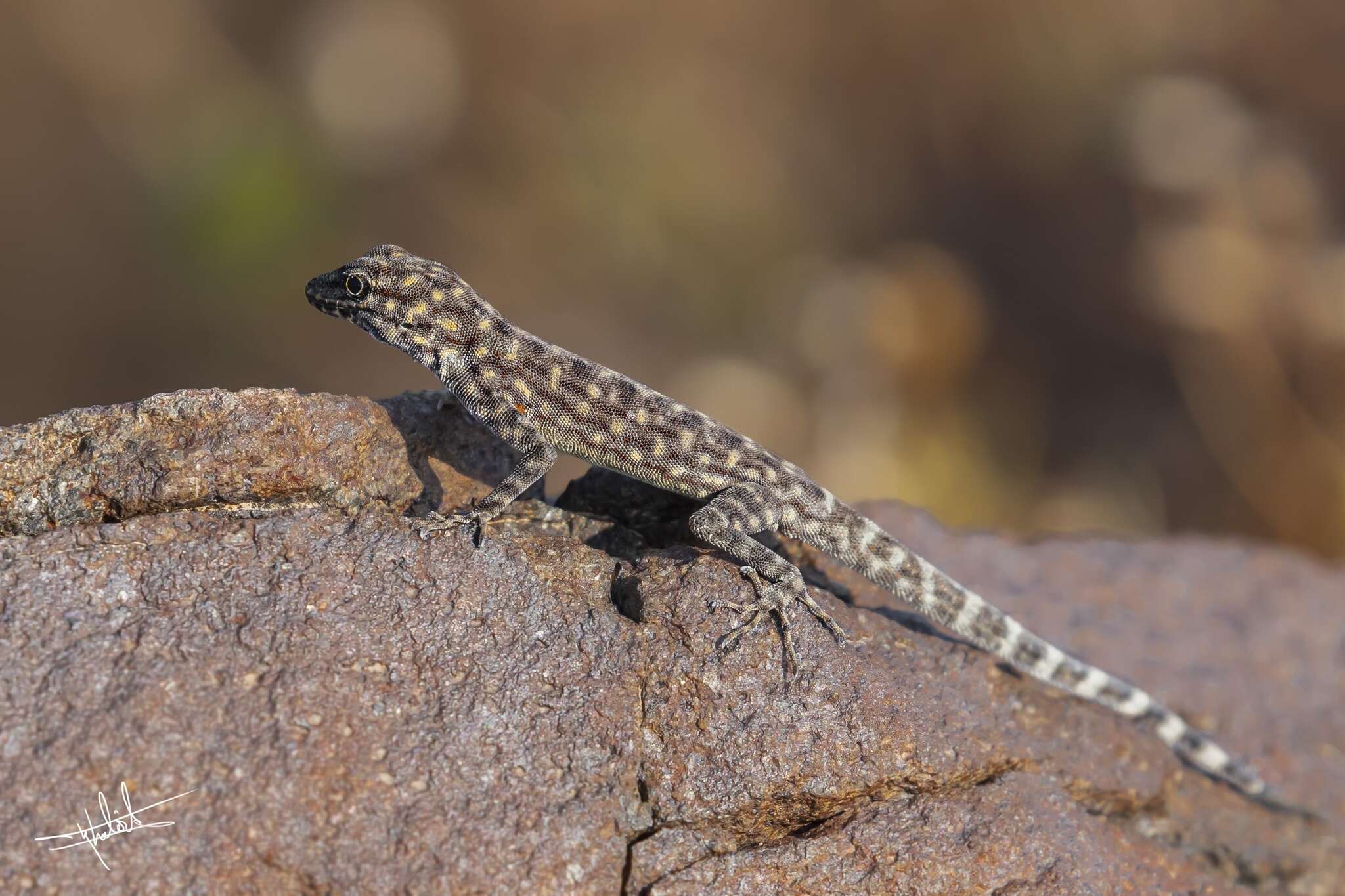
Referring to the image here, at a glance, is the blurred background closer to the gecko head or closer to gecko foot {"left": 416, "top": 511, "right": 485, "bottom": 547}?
the gecko head

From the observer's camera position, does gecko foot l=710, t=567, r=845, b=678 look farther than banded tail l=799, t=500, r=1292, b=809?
No

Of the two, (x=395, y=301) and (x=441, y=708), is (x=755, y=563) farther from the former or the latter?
(x=395, y=301)

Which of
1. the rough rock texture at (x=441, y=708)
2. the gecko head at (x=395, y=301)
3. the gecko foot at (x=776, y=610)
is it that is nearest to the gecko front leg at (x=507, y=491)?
the rough rock texture at (x=441, y=708)

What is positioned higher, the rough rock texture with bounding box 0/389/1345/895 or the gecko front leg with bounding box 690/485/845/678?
the gecko front leg with bounding box 690/485/845/678

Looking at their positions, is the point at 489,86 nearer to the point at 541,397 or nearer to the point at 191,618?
the point at 541,397
